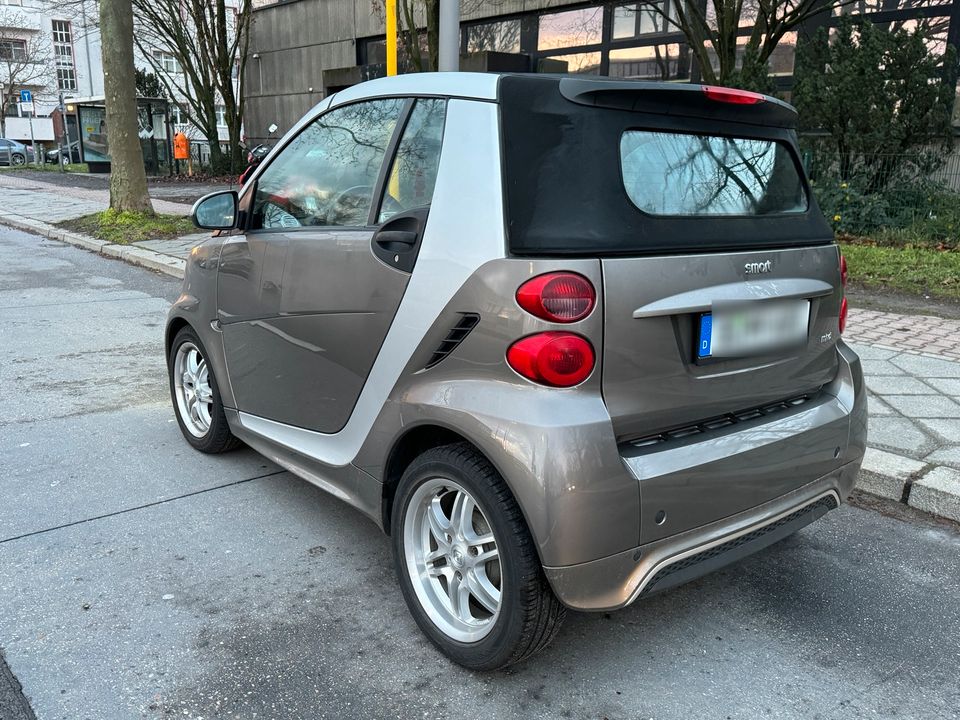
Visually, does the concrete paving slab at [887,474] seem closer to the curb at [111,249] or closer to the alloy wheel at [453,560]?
the alloy wheel at [453,560]

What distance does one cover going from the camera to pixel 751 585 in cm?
307

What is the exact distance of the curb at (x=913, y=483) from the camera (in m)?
3.62

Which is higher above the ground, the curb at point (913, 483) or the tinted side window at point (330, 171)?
the tinted side window at point (330, 171)

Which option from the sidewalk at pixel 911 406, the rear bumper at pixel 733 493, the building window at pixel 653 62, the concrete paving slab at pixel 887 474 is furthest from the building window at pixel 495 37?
the rear bumper at pixel 733 493

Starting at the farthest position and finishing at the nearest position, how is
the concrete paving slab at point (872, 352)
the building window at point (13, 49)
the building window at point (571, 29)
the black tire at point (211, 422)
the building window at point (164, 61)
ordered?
the building window at point (13, 49)
the building window at point (164, 61)
the building window at point (571, 29)
the concrete paving slab at point (872, 352)
the black tire at point (211, 422)

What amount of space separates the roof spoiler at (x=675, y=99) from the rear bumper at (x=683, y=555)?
4.14ft

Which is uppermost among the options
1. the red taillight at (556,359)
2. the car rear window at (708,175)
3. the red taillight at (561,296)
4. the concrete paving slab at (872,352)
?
the car rear window at (708,175)

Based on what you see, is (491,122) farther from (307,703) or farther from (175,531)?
(175,531)

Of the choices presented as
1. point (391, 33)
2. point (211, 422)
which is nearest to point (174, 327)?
point (211, 422)

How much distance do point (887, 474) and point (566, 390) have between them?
2410mm

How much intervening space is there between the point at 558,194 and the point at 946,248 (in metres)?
9.07

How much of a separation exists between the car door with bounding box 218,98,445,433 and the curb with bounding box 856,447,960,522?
2.35 metres

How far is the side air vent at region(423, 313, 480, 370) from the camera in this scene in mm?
2314

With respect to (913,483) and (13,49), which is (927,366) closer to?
(913,483)
